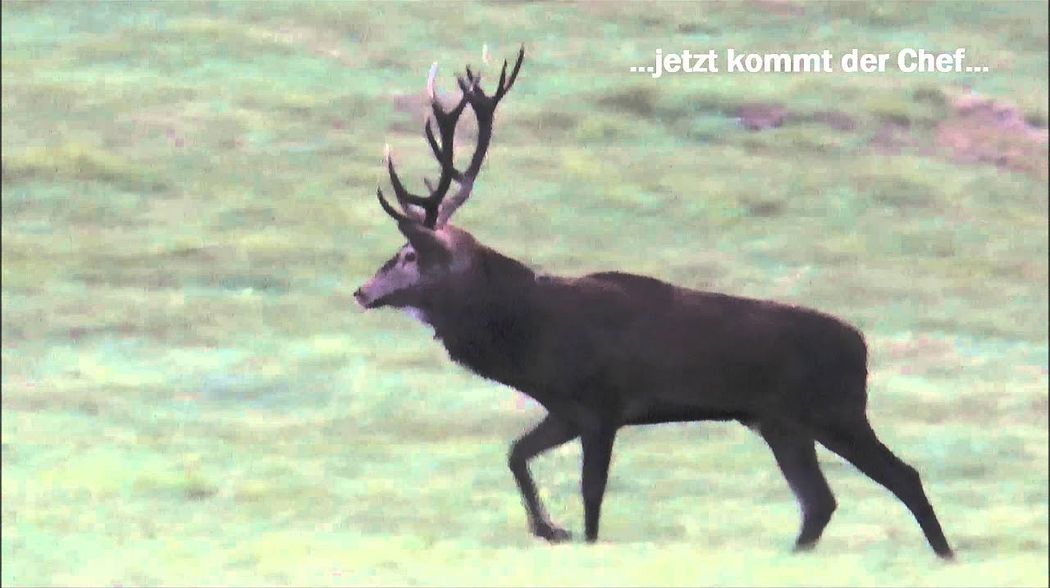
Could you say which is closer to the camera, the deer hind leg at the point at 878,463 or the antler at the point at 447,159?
the antler at the point at 447,159

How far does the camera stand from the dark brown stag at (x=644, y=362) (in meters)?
3.06

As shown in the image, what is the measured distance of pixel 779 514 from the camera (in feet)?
15.6

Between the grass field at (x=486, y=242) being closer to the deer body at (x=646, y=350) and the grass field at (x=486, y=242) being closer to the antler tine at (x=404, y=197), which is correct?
the deer body at (x=646, y=350)

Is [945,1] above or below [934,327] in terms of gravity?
above

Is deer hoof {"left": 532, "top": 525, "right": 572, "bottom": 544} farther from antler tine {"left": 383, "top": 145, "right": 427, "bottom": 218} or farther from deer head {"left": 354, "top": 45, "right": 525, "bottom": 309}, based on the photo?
antler tine {"left": 383, "top": 145, "right": 427, "bottom": 218}

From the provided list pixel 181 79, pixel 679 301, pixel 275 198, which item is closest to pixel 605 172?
pixel 275 198

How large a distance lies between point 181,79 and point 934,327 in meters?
4.21

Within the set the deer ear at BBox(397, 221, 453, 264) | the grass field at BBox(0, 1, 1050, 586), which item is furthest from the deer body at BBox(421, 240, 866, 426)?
the grass field at BBox(0, 1, 1050, 586)

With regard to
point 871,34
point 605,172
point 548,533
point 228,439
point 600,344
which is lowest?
point 228,439

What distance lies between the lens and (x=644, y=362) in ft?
10.3

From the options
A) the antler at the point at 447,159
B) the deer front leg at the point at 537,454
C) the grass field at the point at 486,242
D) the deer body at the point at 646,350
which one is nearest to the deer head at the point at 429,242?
the antler at the point at 447,159

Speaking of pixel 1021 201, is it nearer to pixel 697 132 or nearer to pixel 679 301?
pixel 697 132

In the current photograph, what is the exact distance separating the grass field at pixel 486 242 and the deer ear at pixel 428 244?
2.21ft

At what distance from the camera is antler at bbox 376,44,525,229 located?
288cm
